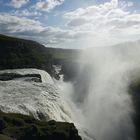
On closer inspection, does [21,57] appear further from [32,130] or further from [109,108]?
[32,130]

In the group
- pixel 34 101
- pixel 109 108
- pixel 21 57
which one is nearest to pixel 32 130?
pixel 34 101

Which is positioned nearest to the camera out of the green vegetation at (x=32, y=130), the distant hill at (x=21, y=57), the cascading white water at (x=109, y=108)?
the green vegetation at (x=32, y=130)

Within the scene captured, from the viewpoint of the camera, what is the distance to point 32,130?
124 ft

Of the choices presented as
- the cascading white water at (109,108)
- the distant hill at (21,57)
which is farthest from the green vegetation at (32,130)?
the distant hill at (21,57)

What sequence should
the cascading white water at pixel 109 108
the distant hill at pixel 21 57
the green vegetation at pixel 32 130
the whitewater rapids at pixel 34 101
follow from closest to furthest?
the green vegetation at pixel 32 130 < the whitewater rapids at pixel 34 101 < the cascading white water at pixel 109 108 < the distant hill at pixel 21 57

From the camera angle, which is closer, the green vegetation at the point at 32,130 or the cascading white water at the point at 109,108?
the green vegetation at the point at 32,130

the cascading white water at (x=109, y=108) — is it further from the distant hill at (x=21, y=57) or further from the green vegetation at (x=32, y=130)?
the distant hill at (x=21, y=57)

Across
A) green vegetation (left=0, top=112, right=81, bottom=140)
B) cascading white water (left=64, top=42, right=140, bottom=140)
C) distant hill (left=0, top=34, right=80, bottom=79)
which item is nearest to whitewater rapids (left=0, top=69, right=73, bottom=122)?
cascading white water (left=64, top=42, right=140, bottom=140)

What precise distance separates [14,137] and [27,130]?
7.25 feet

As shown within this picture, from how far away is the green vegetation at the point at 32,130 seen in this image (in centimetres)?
3650

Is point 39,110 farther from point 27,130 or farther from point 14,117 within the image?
point 27,130

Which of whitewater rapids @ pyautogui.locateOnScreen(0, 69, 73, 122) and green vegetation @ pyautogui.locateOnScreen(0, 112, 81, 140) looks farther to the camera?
whitewater rapids @ pyautogui.locateOnScreen(0, 69, 73, 122)

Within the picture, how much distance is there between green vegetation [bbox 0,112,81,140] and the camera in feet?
120

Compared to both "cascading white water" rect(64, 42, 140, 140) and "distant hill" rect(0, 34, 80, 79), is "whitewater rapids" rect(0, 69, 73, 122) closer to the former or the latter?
"cascading white water" rect(64, 42, 140, 140)
